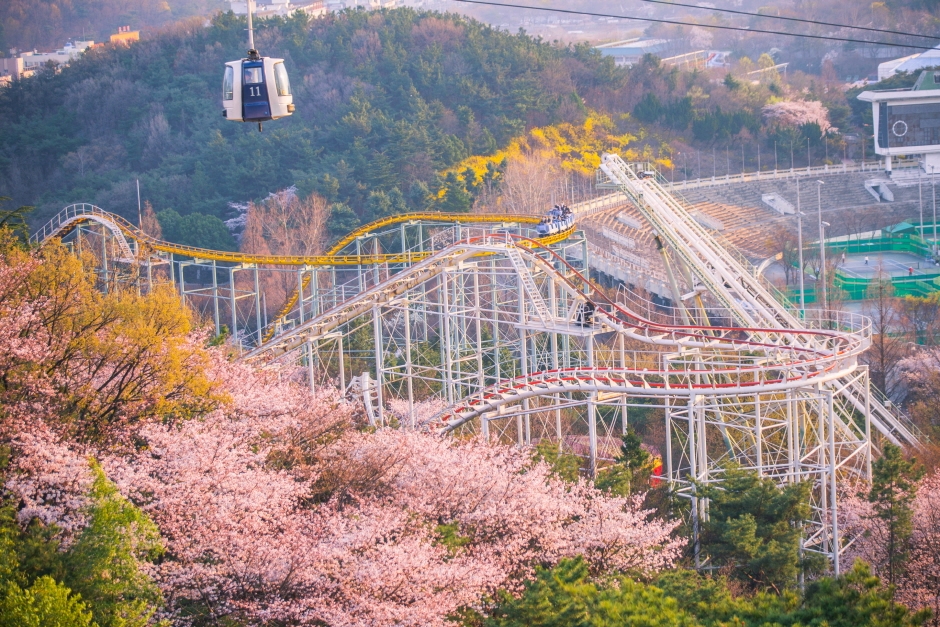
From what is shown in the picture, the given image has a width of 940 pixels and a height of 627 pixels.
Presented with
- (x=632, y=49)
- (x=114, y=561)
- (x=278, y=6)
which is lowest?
(x=114, y=561)

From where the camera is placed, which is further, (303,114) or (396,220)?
(303,114)

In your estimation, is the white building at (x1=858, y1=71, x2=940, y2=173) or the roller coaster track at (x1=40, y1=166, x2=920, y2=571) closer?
the roller coaster track at (x1=40, y1=166, x2=920, y2=571)

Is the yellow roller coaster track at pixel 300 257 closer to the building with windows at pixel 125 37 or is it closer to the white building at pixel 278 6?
the building with windows at pixel 125 37

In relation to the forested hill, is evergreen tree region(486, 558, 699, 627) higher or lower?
lower

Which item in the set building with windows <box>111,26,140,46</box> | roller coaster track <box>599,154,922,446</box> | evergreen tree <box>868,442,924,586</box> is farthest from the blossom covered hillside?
building with windows <box>111,26,140,46</box>

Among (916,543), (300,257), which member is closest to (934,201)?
(300,257)

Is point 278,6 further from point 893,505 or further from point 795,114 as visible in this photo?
point 893,505

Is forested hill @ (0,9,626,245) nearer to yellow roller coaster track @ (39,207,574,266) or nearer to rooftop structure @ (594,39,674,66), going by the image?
yellow roller coaster track @ (39,207,574,266)
